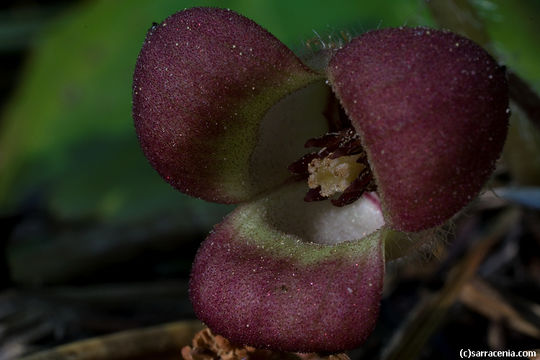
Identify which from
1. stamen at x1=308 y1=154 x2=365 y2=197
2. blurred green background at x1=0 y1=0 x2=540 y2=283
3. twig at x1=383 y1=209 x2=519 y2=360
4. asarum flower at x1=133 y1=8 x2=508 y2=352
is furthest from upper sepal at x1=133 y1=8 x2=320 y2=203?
blurred green background at x1=0 y1=0 x2=540 y2=283

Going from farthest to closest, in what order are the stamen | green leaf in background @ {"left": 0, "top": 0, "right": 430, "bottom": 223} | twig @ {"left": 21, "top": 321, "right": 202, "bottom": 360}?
green leaf in background @ {"left": 0, "top": 0, "right": 430, "bottom": 223} < twig @ {"left": 21, "top": 321, "right": 202, "bottom": 360} < the stamen

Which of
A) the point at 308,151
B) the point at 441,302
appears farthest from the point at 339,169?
the point at 441,302

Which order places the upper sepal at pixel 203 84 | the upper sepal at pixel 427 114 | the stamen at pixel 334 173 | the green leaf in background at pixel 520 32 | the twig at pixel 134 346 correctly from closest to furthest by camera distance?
the upper sepal at pixel 427 114
the upper sepal at pixel 203 84
the stamen at pixel 334 173
the twig at pixel 134 346
the green leaf in background at pixel 520 32

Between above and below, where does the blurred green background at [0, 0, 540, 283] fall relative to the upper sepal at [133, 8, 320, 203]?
below

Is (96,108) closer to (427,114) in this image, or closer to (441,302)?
(441,302)

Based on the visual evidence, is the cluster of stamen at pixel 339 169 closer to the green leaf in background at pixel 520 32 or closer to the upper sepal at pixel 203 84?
the upper sepal at pixel 203 84

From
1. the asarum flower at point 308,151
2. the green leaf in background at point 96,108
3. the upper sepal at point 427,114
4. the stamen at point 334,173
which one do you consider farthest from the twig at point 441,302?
the green leaf in background at point 96,108

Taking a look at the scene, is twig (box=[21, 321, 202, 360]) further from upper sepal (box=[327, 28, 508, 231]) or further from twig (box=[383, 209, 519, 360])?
upper sepal (box=[327, 28, 508, 231])
